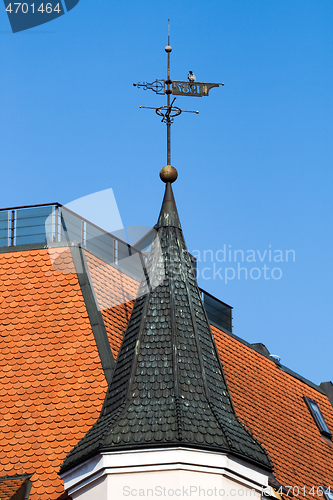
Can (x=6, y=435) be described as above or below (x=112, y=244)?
below

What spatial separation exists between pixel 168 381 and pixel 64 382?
11.7ft

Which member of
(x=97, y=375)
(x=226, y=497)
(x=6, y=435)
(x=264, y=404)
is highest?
(x=264, y=404)

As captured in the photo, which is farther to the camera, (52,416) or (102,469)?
(52,416)

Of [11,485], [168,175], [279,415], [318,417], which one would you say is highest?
[168,175]

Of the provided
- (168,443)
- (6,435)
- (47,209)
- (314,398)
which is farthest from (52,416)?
(314,398)

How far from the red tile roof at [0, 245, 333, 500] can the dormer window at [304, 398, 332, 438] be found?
0.25 m

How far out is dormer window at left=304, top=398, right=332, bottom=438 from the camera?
91.2 ft

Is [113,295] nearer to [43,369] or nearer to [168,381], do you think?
[43,369]

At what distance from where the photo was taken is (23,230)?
79.9 feet

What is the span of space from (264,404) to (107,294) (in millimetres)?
5466

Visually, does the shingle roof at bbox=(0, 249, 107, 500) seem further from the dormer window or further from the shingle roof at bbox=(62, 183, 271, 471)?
the dormer window

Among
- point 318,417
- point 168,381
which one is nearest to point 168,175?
point 168,381

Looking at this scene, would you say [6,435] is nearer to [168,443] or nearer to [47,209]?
[168,443]

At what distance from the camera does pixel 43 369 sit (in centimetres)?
2114
